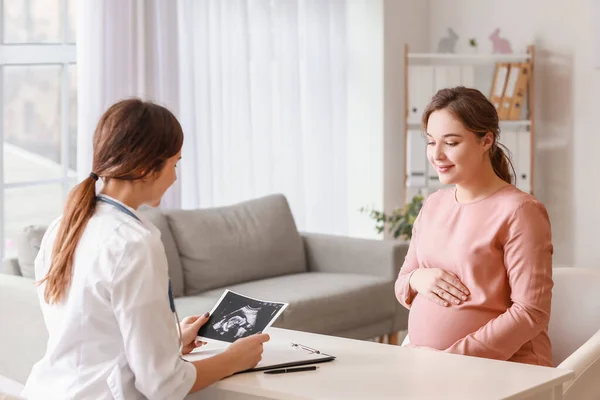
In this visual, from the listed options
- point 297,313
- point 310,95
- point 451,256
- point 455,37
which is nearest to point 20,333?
point 297,313

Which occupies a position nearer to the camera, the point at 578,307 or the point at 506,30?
the point at 578,307

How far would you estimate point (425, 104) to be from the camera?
5.64 metres

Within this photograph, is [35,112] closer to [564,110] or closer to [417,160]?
[417,160]

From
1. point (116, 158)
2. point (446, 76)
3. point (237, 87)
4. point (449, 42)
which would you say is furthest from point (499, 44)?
point (116, 158)

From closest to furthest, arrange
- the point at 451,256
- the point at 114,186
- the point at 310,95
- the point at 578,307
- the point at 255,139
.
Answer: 1. the point at 114,186
2. the point at 451,256
3. the point at 578,307
4. the point at 255,139
5. the point at 310,95

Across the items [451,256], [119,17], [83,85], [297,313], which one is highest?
[119,17]

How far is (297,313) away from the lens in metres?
4.15

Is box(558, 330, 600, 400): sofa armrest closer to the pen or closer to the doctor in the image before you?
the pen

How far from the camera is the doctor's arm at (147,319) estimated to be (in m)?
1.76

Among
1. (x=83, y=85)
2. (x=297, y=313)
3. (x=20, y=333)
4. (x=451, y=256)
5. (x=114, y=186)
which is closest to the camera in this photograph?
(x=114, y=186)

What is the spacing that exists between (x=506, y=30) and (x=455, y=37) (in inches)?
13.5

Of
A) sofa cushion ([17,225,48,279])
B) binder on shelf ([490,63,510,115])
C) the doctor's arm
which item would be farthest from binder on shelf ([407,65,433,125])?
the doctor's arm

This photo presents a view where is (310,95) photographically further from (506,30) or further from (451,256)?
(451,256)

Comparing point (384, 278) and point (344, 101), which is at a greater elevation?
point (344, 101)
